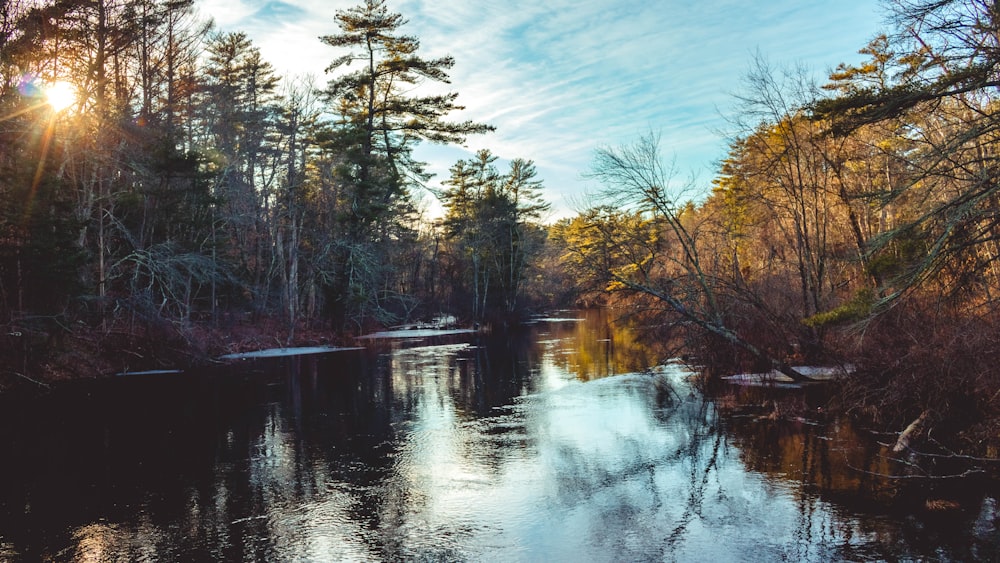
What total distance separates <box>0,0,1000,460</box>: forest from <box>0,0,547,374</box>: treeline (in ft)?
0.37

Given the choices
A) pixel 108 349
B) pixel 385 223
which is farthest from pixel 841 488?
pixel 385 223

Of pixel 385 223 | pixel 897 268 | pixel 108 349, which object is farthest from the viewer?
pixel 385 223

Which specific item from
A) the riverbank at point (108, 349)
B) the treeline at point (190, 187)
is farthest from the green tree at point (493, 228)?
the riverbank at point (108, 349)

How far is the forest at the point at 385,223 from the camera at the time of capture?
33.3ft

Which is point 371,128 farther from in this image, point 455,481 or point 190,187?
point 455,481

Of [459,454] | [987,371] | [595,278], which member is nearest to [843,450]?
[987,371]

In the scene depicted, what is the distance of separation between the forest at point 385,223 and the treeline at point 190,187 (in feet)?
0.37

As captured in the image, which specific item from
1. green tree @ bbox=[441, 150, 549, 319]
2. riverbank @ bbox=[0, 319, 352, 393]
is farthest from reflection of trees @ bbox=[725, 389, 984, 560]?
green tree @ bbox=[441, 150, 549, 319]

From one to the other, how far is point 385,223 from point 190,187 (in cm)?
1737

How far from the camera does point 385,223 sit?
41.2 meters

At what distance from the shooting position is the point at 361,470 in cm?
966

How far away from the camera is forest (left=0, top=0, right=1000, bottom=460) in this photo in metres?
10.1

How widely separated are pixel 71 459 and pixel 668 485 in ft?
31.4

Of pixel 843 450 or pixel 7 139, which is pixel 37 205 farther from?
pixel 843 450
